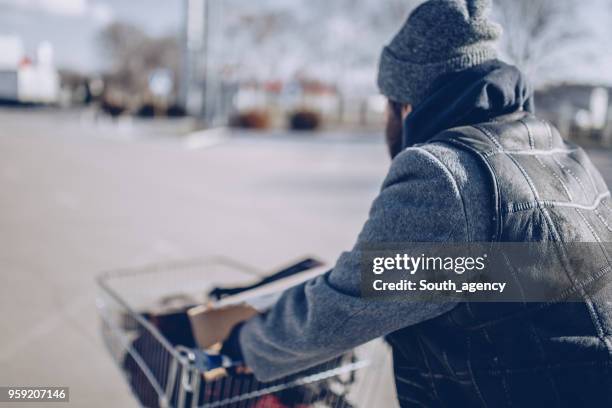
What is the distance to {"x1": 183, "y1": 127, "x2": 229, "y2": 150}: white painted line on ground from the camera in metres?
21.0

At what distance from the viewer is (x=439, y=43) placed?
1611 mm

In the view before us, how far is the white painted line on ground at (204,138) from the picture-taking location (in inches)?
826

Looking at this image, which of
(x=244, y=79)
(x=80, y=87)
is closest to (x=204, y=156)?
(x=80, y=87)

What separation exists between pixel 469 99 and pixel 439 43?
7.9 inches

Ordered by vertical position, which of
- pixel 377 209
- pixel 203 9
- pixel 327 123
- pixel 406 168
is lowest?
pixel 327 123

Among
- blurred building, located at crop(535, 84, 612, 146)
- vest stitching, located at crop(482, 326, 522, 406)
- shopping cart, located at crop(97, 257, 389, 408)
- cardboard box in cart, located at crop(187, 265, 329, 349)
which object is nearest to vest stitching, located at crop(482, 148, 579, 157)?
vest stitching, located at crop(482, 326, 522, 406)

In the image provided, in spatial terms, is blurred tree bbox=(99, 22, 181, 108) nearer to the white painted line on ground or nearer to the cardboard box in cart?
the white painted line on ground

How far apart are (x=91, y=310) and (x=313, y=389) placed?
3.23 meters

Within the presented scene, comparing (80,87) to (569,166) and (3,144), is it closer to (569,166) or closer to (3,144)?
(3,144)

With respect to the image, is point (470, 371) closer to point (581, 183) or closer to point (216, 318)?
point (581, 183)

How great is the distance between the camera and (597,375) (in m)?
1.43

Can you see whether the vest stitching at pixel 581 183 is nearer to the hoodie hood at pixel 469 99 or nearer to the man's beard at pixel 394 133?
the hoodie hood at pixel 469 99

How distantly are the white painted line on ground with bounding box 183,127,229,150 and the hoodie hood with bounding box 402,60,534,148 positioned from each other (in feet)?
61.0

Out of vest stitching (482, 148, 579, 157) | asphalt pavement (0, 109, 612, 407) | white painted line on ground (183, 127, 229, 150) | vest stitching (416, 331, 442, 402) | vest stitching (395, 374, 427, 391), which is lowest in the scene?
white painted line on ground (183, 127, 229, 150)
